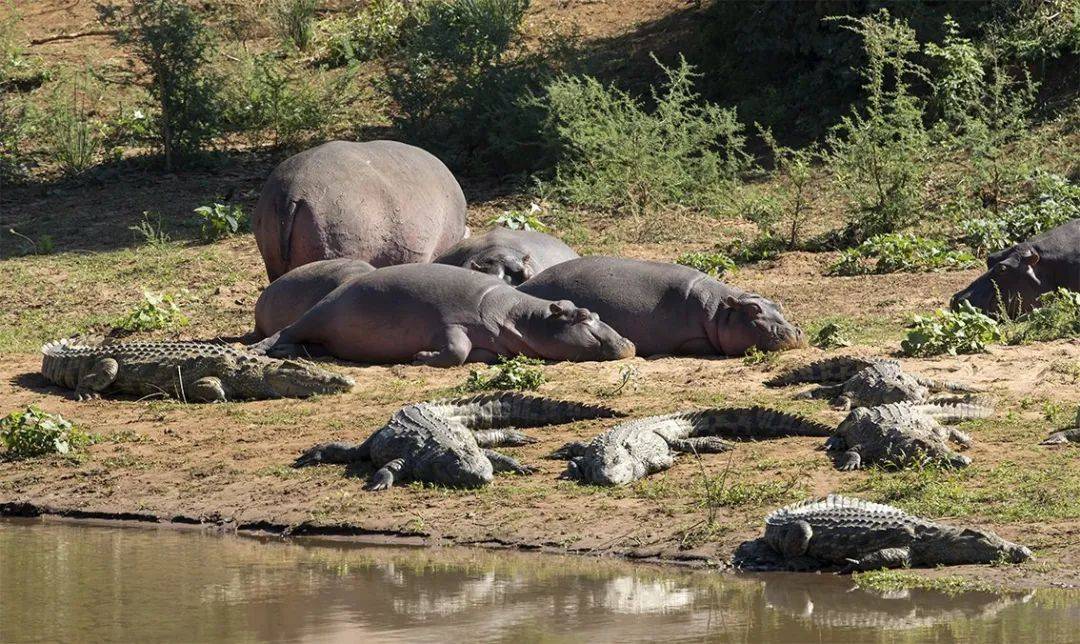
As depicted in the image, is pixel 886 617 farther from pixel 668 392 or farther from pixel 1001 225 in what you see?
pixel 1001 225

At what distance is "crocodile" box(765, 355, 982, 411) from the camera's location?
9.23 m

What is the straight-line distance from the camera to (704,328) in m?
11.4

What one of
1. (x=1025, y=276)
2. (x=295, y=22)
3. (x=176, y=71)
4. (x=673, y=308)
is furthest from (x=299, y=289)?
(x=295, y=22)

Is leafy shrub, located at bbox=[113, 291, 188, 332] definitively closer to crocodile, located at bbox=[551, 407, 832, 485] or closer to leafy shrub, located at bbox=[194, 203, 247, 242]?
leafy shrub, located at bbox=[194, 203, 247, 242]

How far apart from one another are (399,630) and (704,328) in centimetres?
557

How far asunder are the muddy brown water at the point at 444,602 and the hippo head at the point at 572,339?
364 centimetres

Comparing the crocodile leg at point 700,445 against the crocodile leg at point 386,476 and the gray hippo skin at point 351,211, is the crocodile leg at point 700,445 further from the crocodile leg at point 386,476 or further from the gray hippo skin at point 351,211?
the gray hippo skin at point 351,211

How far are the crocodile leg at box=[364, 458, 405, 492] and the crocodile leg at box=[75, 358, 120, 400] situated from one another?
303 centimetres

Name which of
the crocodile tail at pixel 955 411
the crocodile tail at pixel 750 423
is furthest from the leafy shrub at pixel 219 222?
the crocodile tail at pixel 955 411

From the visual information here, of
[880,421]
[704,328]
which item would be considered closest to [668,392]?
[704,328]

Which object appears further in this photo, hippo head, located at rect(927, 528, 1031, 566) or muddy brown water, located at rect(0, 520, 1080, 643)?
hippo head, located at rect(927, 528, 1031, 566)

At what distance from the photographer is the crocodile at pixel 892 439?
802 centimetres

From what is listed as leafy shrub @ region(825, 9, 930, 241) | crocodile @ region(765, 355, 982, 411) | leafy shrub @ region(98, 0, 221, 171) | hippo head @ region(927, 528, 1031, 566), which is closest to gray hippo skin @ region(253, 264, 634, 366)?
crocodile @ region(765, 355, 982, 411)

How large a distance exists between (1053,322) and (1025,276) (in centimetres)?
92
